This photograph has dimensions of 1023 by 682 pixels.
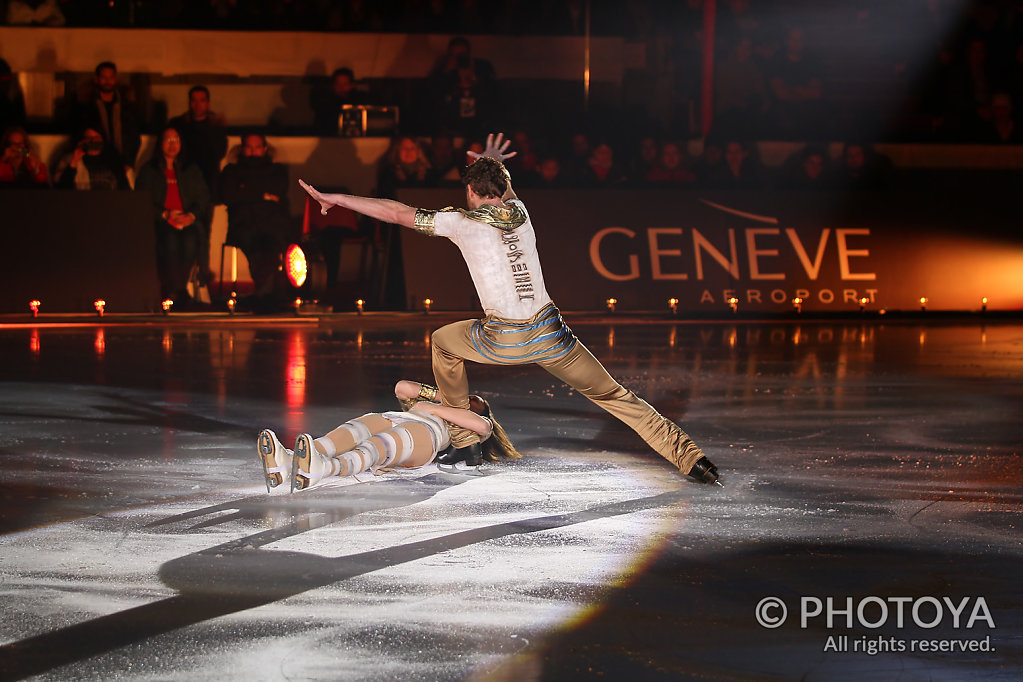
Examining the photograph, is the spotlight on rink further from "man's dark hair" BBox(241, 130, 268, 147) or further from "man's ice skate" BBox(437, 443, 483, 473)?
"man's ice skate" BBox(437, 443, 483, 473)

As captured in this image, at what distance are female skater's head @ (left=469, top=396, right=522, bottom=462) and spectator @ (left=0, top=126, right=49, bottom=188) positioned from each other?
33.2ft

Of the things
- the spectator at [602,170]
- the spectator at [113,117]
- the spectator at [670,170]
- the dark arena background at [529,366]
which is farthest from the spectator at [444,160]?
the spectator at [113,117]

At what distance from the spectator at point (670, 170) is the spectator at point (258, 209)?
4920 mm

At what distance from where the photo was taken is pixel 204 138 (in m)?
16.3

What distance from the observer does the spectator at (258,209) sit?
15797mm

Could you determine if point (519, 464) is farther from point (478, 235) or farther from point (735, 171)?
point (735, 171)

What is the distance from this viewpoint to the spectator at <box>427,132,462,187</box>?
16453mm

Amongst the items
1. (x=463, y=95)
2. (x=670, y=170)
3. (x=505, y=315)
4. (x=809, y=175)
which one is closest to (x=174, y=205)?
(x=463, y=95)

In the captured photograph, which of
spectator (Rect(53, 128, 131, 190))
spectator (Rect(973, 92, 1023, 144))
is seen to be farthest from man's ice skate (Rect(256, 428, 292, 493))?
spectator (Rect(973, 92, 1023, 144))

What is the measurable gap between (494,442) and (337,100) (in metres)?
11.3

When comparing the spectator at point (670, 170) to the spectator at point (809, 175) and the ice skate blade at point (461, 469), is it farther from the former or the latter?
the ice skate blade at point (461, 469)

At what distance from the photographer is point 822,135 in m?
19.2

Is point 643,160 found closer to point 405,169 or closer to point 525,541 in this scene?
point 405,169

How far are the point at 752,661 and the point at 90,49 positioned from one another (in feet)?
55.4
